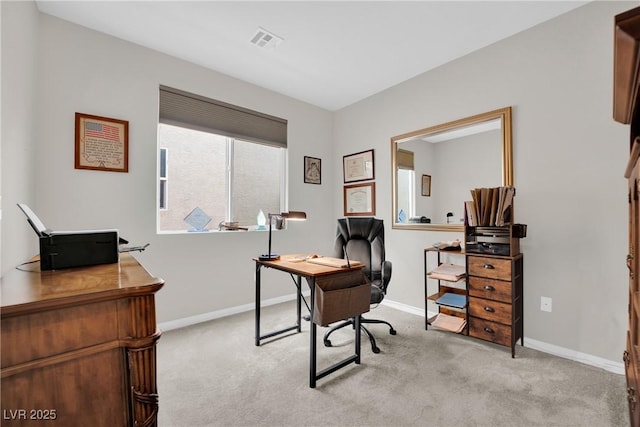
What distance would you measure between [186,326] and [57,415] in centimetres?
226

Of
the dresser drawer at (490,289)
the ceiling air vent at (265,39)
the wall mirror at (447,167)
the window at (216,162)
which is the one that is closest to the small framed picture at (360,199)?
the wall mirror at (447,167)

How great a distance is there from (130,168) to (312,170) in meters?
2.20

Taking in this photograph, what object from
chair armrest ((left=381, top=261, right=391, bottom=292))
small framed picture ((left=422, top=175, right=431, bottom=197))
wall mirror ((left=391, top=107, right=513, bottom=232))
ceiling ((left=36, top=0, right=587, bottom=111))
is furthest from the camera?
small framed picture ((left=422, top=175, right=431, bottom=197))

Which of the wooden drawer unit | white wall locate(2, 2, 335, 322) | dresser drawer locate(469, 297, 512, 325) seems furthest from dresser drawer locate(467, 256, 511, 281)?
white wall locate(2, 2, 335, 322)

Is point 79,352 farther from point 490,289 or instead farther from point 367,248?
point 490,289

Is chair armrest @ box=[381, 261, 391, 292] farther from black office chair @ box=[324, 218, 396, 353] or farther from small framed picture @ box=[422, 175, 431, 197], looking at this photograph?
small framed picture @ box=[422, 175, 431, 197]

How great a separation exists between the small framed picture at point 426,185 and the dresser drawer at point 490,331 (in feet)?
4.47

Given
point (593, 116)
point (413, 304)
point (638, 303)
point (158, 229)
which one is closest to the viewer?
point (638, 303)

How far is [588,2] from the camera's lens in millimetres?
2094

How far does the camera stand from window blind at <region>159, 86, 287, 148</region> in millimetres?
2838

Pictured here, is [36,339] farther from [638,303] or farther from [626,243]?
[626,243]

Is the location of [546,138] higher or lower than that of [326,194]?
higher

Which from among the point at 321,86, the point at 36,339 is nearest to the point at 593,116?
the point at 321,86

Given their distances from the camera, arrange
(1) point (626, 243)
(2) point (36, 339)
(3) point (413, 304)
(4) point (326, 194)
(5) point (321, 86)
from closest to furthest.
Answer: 1. (2) point (36, 339)
2. (1) point (626, 243)
3. (3) point (413, 304)
4. (5) point (321, 86)
5. (4) point (326, 194)
